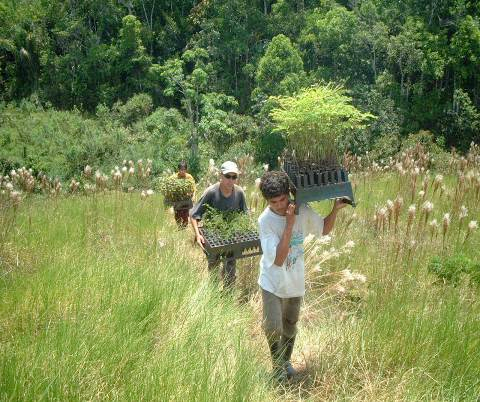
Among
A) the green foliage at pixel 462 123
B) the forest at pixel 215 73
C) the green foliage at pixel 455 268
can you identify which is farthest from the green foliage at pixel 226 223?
the green foliage at pixel 462 123

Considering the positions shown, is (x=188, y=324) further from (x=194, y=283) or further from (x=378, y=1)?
(x=378, y=1)

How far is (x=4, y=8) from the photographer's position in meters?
23.2

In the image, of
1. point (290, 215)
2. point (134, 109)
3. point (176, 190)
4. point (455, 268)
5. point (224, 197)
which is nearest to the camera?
point (290, 215)

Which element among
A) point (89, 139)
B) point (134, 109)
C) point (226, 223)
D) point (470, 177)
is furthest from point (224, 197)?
point (134, 109)

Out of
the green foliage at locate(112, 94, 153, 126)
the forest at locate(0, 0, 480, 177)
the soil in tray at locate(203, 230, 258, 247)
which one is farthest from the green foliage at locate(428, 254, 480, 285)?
the green foliage at locate(112, 94, 153, 126)

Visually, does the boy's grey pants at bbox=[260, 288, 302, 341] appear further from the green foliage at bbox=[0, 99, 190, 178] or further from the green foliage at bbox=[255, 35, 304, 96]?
the green foliage at bbox=[255, 35, 304, 96]

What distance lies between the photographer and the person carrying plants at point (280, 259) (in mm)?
2819

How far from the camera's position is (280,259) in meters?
2.82

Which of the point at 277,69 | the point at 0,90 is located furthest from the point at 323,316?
the point at 0,90

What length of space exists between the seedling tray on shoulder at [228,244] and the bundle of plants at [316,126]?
1.11 m

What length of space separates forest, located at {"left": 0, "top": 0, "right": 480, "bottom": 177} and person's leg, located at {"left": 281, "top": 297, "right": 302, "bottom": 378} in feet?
40.4

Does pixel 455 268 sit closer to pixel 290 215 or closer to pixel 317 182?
pixel 317 182

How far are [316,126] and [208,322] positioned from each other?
4.47ft

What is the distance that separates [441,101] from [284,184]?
57.9 ft
